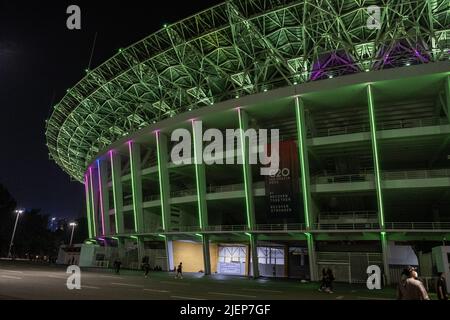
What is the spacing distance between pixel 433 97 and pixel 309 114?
1125 cm

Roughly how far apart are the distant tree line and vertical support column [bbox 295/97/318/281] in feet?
254

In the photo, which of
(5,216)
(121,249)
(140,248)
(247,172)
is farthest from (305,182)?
(5,216)

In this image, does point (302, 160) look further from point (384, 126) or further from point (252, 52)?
point (252, 52)

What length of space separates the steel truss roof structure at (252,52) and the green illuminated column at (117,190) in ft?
16.4

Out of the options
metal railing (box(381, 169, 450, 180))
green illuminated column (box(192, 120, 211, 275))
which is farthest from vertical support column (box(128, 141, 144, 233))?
metal railing (box(381, 169, 450, 180))

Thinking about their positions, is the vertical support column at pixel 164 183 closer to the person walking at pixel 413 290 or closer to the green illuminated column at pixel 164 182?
the green illuminated column at pixel 164 182

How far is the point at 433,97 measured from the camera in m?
Answer: 35.4

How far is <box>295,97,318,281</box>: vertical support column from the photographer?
3341 centimetres

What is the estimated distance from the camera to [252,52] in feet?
129

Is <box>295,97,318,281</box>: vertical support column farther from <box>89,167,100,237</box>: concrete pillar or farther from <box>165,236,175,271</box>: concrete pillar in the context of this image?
<box>89,167,100,237</box>: concrete pillar

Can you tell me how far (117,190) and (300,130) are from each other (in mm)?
26417
